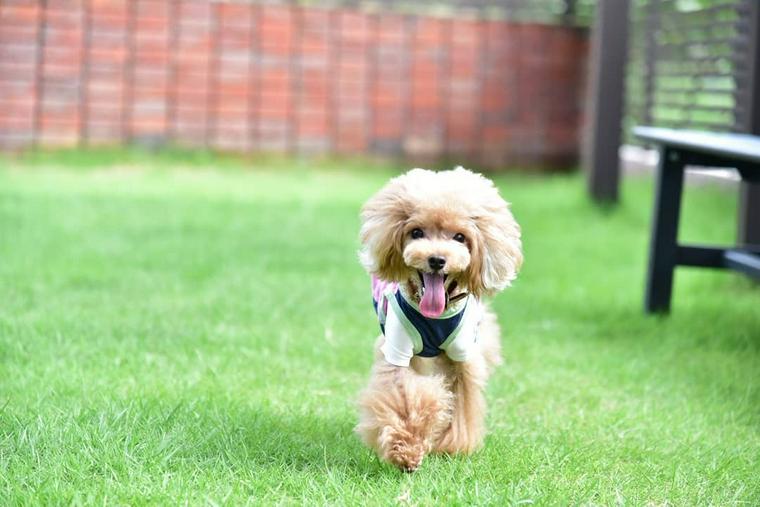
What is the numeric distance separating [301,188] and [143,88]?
173 cm

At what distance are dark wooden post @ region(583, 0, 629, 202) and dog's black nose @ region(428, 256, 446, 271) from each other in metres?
5.80

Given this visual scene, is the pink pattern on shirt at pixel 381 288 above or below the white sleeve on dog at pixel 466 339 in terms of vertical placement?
above

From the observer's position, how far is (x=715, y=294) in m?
5.89

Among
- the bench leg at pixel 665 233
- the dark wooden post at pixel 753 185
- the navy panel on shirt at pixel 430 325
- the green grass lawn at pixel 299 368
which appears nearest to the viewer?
the green grass lawn at pixel 299 368

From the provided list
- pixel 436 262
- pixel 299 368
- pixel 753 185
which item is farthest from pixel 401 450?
pixel 753 185

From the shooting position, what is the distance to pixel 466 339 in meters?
3.22

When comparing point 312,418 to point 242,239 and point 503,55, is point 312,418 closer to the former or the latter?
point 242,239

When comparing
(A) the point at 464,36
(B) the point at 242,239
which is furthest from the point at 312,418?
(A) the point at 464,36

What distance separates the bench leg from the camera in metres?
5.31

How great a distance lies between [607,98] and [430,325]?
5.68 metres

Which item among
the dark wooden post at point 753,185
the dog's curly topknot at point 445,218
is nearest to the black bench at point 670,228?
the dark wooden post at point 753,185

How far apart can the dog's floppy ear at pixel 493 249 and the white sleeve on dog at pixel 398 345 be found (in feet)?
0.72

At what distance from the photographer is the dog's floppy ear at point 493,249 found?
3035 mm

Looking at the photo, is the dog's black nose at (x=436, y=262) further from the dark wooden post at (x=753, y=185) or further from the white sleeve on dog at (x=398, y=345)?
the dark wooden post at (x=753, y=185)
